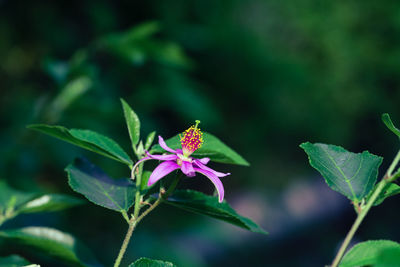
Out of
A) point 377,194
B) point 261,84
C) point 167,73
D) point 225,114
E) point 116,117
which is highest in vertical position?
point 225,114

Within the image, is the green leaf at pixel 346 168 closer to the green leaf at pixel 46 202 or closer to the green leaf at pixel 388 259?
the green leaf at pixel 388 259

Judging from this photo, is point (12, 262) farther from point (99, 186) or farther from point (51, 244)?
point (99, 186)

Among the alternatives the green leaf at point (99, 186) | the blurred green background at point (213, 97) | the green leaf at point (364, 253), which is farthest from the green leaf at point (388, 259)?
the blurred green background at point (213, 97)

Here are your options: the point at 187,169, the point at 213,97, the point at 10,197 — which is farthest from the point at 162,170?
the point at 213,97

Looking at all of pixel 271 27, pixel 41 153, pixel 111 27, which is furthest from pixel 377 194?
pixel 271 27

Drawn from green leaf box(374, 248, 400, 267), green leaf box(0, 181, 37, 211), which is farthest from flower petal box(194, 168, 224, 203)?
green leaf box(0, 181, 37, 211)

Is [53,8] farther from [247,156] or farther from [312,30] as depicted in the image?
[312,30]
